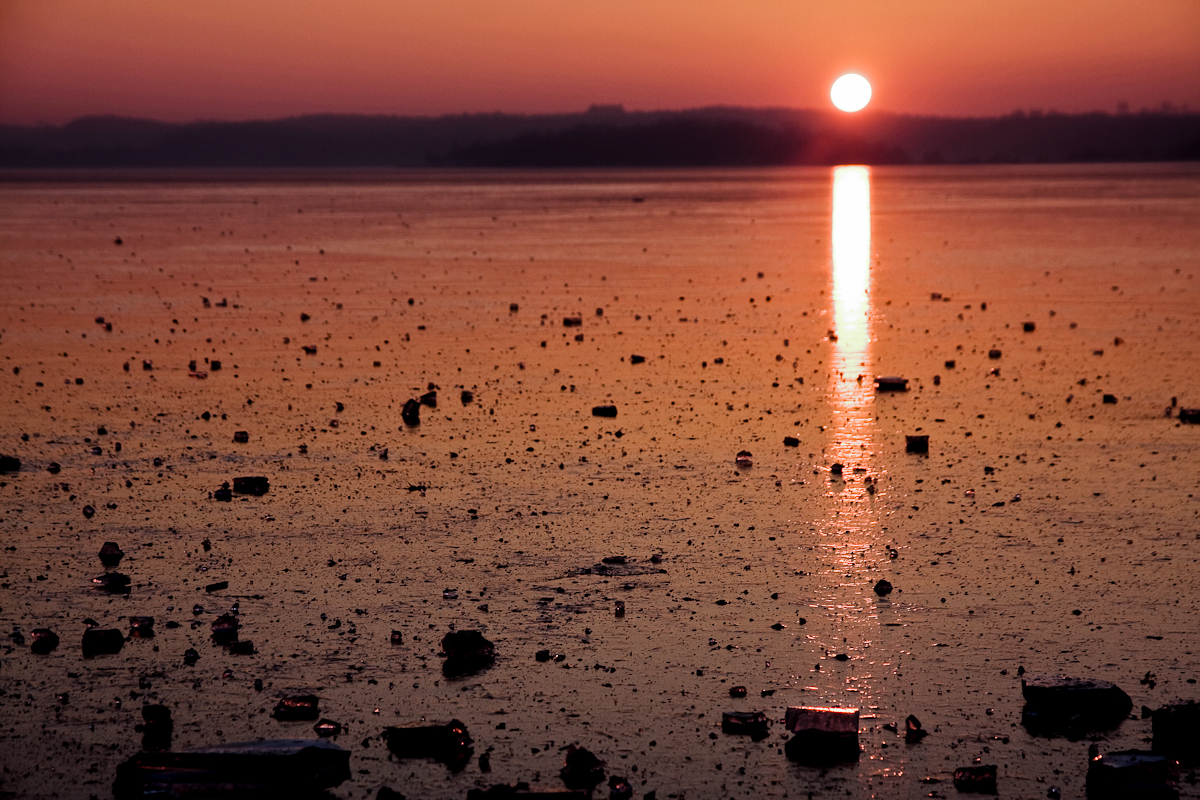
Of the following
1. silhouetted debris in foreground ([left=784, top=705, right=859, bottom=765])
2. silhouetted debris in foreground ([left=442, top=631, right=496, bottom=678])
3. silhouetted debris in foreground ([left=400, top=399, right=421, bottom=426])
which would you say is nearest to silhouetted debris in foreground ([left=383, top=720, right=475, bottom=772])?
silhouetted debris in foreground ([left=442, top=631, right=496, bottom=678])

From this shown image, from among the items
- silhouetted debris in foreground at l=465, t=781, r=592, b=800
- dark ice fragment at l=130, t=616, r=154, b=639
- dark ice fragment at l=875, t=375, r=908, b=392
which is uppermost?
dark ice fragment at l=875, t=375, r=908, b=392

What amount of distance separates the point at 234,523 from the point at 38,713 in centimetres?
322

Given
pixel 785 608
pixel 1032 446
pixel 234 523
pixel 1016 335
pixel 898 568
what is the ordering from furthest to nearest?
pixel 1016 335 < pixel 1032 446 < pixel 234 523 < pixel 898 568 < pixel 785 608

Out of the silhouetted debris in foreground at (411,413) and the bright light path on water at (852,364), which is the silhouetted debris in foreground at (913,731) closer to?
the bright light path on water at (852,364)

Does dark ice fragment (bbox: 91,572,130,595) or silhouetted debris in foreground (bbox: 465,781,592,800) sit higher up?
dark ice fragment (bbox: 91,572,130,595)

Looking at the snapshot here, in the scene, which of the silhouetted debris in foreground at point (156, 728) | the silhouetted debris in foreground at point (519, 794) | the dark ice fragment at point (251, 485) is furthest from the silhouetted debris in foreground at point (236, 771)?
the dark ice fragment at point (251, 485)

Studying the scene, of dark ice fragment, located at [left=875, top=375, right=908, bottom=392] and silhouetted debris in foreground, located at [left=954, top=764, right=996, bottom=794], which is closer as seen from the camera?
silhouetted debris in foreground, located at [left=954, top=764, right=996, bottom=794]

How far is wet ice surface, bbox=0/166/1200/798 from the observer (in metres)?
6.18

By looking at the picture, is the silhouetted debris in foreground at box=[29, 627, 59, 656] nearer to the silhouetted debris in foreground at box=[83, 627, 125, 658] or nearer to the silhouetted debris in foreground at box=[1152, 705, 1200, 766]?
the silhouetted debris in foreground at box=[83, 627, 125, 658]

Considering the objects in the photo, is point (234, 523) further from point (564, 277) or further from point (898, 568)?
point (564, 277)

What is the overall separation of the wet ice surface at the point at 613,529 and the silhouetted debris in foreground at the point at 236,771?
16cm

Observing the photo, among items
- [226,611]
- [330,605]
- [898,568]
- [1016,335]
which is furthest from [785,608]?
[1016,335]

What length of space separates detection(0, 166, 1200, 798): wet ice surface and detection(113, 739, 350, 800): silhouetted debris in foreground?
0.52 feet

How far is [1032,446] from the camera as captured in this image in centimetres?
1152
